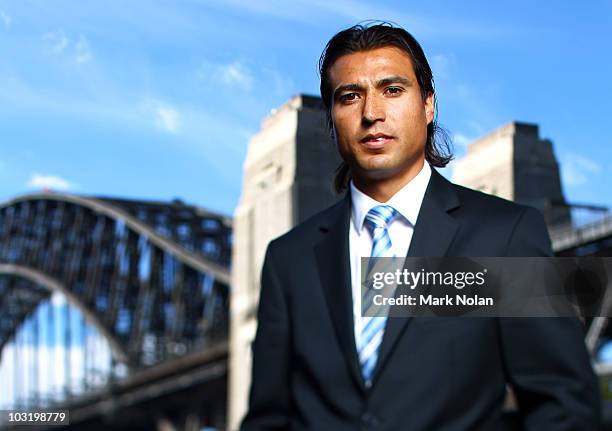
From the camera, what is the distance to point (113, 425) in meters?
78.9

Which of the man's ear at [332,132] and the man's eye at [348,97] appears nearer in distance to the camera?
the man's eye at [348,97]

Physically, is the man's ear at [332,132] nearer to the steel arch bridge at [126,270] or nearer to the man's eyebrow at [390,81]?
the man's eyebrow at [390,81]

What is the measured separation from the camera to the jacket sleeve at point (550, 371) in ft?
9.21

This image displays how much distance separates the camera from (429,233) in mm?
3033

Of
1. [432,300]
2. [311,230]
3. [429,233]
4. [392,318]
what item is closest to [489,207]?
[429,233]

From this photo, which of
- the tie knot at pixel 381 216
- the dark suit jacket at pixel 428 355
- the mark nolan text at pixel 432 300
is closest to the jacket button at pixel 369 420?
the dark suit jacket at pixel 428 355

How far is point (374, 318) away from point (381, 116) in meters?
0.54

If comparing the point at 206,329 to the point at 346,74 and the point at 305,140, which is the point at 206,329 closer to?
the point at 305,140

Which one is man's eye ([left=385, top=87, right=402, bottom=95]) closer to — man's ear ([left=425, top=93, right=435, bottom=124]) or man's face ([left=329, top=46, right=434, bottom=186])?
man's face ([left=329, top=46, right=434, bottom=186])

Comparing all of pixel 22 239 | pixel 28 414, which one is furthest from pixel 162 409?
pixel 28 414

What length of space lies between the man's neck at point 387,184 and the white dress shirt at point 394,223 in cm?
1

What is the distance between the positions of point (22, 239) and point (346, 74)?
102 meters

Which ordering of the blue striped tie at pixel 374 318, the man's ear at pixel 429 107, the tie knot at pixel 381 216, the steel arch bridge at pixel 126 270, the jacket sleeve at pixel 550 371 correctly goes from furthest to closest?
the steel arch bridge at pixel 126 270 → the man's ear at pixel 429 107 → the tie knot at pixel 381 216 → the blue striped tie at pixel 374 318 → the jacket sleeve at pixel 550 371

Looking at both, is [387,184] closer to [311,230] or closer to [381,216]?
[381,216]
